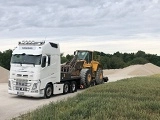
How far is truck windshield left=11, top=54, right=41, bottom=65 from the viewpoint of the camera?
19.8 m

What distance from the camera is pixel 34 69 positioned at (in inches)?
773

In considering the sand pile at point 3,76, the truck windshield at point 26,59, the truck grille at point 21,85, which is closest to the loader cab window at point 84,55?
the truck windshield at point 26,59

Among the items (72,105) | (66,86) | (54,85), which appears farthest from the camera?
(66,86)

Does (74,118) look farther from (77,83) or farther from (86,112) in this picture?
(77,83)

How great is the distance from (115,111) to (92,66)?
56.5 ft

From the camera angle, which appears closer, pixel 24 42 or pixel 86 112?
pixel 86 112

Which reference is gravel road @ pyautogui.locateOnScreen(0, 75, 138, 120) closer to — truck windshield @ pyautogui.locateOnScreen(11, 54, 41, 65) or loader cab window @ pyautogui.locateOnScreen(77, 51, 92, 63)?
truck windshield @ pyautogui.locateOnScreen(11, 54, 41, 65)

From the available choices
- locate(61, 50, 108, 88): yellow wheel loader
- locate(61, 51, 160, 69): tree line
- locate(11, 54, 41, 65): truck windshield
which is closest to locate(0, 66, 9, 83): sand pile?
locate(61, 50, 108, 88): yellow wheel loader

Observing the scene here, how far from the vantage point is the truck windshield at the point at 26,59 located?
19.8 meters

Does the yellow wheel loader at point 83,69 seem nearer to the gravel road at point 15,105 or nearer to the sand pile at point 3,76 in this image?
the gravel road at point 15,105

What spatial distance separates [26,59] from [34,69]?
Answer: 3.06 feet

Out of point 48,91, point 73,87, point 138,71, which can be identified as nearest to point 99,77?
point 73,87

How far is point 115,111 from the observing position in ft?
32.9

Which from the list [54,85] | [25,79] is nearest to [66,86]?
[54,85]
